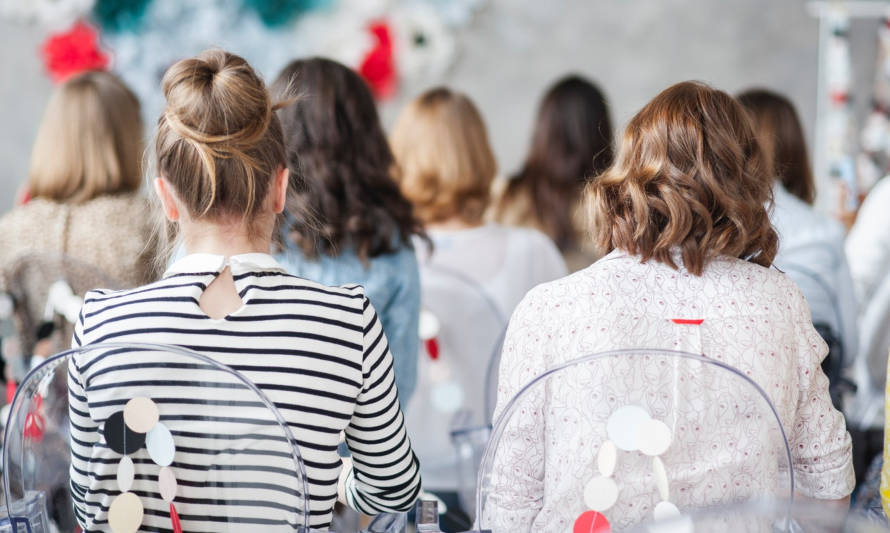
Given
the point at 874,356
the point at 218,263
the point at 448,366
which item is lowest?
the point at 874,356

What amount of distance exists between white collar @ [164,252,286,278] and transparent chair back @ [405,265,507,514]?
2.37ft

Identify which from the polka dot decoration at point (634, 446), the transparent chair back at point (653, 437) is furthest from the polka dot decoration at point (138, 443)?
the polka dot decoration at point (634, 446)

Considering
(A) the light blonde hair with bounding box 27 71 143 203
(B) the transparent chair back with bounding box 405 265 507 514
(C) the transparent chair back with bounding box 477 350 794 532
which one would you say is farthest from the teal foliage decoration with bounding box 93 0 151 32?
(C) the transparent chair back with bounding box 477 350 794 532

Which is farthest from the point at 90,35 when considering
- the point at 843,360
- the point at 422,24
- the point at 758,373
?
the point at 758,373

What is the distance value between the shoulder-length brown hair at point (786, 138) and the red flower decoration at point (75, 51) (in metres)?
2.88

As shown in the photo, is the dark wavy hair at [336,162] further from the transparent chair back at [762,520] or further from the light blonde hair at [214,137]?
the transparent chair back at [762,520]

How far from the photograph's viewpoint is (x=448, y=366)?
1.80m

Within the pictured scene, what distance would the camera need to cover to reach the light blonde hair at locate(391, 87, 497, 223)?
227 cm

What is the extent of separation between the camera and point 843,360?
2123 mm

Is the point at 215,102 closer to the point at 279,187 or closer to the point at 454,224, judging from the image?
the point at 279,187

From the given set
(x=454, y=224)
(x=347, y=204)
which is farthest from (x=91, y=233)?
(x=454, y=224)

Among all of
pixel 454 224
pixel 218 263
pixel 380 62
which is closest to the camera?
pixel 218 263

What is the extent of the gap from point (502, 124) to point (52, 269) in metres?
2.64

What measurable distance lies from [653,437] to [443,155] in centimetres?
147
